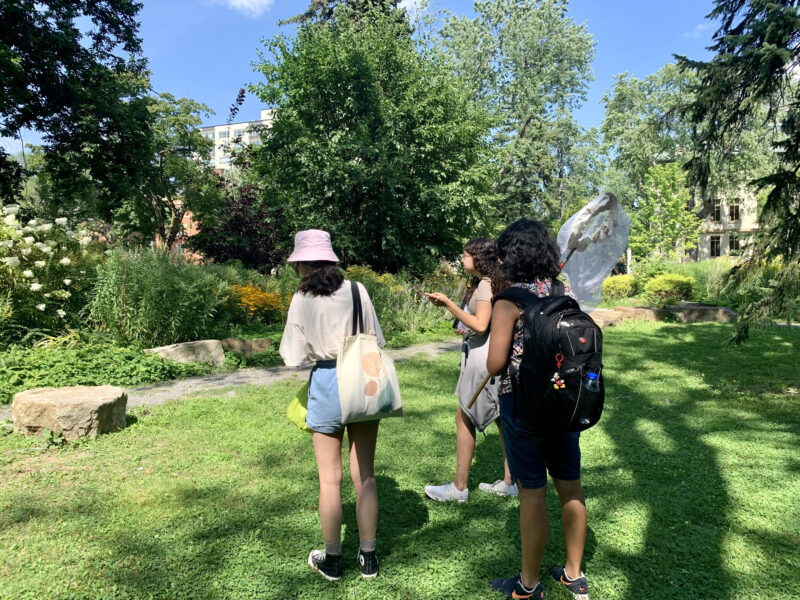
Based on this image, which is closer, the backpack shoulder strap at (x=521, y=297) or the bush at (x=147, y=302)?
the backpack shoulder strap at (x=521, y=297)

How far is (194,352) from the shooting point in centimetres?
826

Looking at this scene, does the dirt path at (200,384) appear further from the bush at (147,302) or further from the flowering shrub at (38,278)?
the flowering shrub at (38,278)

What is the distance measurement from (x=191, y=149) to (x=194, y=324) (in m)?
19.9

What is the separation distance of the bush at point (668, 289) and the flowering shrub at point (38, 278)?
54.3ft

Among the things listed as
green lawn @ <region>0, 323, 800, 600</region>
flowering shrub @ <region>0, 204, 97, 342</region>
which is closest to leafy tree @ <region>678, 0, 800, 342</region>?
green lawn @ <region>0, 323, 800, 600</region>

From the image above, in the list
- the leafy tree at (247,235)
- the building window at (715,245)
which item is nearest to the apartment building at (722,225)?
the building window at (715,245)

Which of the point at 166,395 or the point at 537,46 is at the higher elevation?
the point at 537,46

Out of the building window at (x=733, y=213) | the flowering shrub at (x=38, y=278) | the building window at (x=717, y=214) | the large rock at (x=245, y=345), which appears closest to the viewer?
the flowering shrub at (x=38, y=278)

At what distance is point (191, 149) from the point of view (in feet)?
85.6

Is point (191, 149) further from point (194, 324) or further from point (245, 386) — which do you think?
point (245, 386)

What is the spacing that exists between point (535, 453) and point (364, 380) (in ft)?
2.91

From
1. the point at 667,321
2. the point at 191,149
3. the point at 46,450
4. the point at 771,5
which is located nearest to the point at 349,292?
the point at 46,450

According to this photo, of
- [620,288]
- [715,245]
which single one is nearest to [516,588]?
[620,288]

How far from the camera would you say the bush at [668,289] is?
59.3 feet
